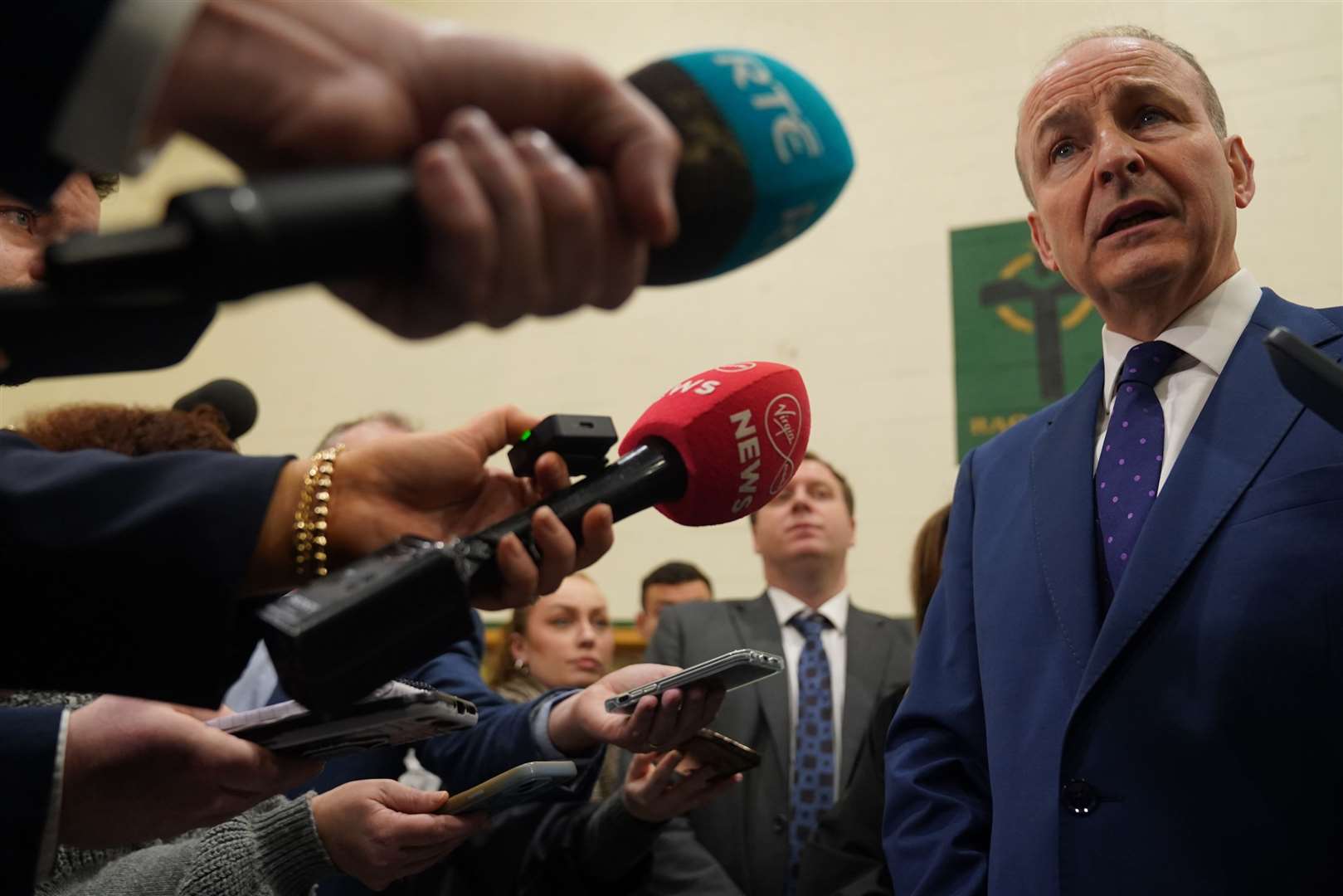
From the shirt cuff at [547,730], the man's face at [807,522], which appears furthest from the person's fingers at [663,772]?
the man's face at [807,522]

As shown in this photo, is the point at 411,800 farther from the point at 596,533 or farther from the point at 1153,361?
the point at 1153,361

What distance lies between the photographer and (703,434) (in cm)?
105

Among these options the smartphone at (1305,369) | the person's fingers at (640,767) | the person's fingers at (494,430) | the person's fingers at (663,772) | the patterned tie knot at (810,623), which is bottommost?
the patterned tie knot at (810,623)

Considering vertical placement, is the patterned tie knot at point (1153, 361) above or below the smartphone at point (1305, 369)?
below

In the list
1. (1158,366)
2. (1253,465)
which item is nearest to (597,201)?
(1253,465)

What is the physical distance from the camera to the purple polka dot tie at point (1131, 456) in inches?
57.8

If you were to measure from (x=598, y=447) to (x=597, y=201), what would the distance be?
0.36 meters

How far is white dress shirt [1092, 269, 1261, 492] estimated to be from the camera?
1.51 m

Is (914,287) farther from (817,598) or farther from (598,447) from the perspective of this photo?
(598,447)

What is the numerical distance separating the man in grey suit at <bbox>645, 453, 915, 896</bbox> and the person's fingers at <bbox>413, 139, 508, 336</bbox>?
1955 mm

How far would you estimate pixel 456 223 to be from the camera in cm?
65

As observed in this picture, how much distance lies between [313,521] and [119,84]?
1.38 feet

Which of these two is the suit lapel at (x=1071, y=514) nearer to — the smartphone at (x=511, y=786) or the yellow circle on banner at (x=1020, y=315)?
the smartphone at (x=511, y=786)

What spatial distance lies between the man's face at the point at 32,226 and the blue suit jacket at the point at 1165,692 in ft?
4.08
